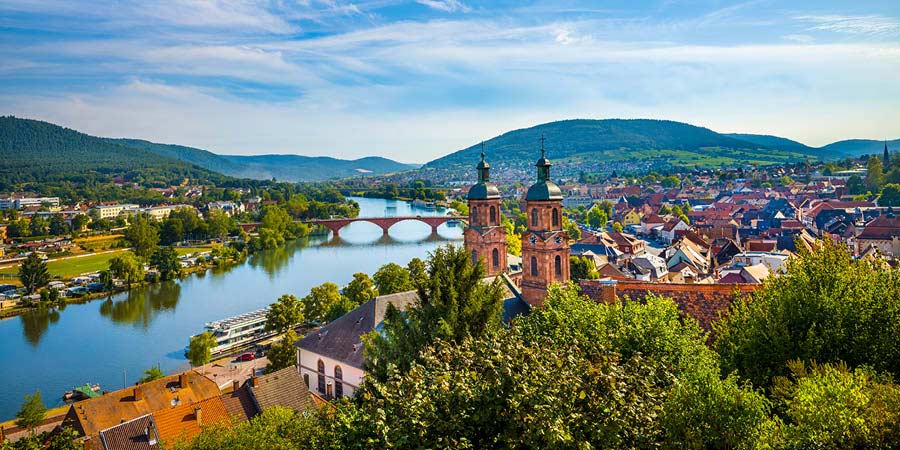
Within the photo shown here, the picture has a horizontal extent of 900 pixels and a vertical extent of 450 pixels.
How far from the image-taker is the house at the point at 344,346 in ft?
62.4

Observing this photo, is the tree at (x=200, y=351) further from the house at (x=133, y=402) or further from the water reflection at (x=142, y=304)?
the water reflection at (x=142, y=304)

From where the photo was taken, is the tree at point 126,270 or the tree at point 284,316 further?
the tree at point 126,270

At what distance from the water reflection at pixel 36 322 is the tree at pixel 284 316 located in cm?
1432

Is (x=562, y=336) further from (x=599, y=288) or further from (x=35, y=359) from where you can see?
(x=35, y=359)

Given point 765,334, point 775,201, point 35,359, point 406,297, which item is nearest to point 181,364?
point 35,359

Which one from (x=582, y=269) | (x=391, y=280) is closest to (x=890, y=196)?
(x=582, y=269)

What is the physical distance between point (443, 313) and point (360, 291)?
20.8 meters

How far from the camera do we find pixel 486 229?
82.5 ft

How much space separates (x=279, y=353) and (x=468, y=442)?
58.0 feet

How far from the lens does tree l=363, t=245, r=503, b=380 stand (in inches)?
395

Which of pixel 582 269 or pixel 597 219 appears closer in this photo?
pixel 582 269

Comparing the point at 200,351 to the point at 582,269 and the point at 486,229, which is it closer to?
the point at 486,229

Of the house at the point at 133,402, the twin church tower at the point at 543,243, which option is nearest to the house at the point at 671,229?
the twin church tower at the point at 543,243

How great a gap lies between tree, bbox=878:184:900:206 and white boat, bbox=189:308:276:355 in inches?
2404
